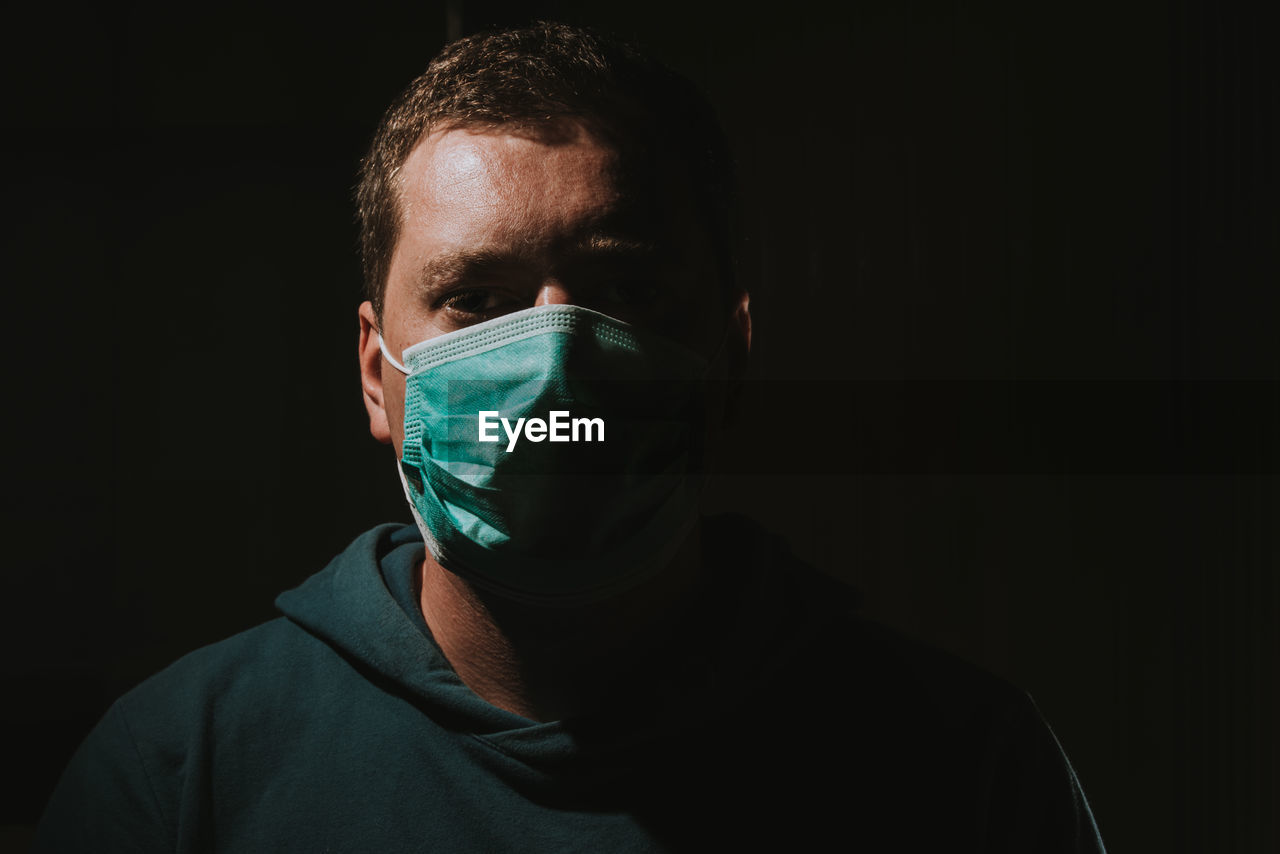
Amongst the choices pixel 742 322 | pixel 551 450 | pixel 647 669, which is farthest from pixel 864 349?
pixel 551 450

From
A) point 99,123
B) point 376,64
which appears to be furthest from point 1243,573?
point 99,123

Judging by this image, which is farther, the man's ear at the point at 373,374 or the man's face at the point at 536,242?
the man's ear at the point at 373,374

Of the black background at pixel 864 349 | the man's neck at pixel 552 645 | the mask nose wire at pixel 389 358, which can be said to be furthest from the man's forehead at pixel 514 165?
the black background at pixel 864 349

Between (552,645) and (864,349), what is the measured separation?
120 centimetres

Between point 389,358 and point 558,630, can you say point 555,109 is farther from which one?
point 558,630

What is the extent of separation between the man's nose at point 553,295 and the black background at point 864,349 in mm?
986

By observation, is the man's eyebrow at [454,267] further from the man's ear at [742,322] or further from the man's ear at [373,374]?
the man's ear at [742,322]

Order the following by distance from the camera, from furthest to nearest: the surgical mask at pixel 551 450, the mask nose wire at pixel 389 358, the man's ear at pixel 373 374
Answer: the man's ear at pixel 373 374 → the mask nose wire at pixel 389 358 → the surgical mask at pixel 551 450

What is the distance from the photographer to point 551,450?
119cm

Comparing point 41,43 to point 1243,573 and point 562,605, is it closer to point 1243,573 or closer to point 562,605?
point 562,605

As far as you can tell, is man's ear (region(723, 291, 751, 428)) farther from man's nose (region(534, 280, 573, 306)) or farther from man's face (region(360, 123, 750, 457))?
man's nose (region(534, 280, 573, 306))

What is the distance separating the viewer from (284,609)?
148 centimetres

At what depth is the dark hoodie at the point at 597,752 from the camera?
4.20 feet

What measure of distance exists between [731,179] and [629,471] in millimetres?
637
